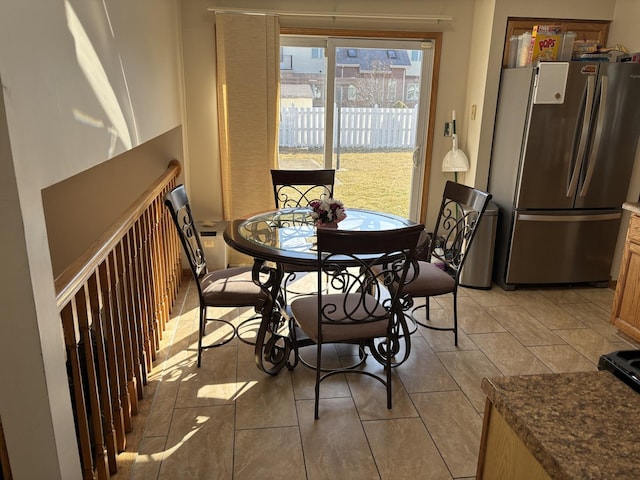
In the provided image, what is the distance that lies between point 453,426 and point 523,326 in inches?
54.1

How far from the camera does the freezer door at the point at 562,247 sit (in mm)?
3932

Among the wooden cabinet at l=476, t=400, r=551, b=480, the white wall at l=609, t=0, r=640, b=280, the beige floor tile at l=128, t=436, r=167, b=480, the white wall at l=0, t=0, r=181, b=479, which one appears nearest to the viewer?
the wooden cabinet at l=476, t=400, r=551, b=480

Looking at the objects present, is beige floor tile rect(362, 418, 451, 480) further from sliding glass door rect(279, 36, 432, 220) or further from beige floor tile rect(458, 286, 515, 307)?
sliding glass door rect(279, 36, 432, 220)

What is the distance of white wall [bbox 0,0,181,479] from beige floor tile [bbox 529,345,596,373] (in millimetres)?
2632

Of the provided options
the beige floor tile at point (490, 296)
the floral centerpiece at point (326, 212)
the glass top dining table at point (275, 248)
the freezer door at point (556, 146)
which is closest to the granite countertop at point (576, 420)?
the glass top dining table at point (275, 248)

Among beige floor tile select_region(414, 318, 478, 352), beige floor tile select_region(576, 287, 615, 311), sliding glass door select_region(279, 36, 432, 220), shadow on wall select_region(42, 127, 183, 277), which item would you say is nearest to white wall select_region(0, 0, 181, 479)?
shadow on wall select_region(42, 127, 183, 277)

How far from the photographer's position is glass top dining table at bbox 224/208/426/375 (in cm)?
254

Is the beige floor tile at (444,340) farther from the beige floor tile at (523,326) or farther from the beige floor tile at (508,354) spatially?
the beige floor tile at (523,326)

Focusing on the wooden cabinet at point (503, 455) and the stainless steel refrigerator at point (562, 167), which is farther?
the stainless steel refrigerator at point (562, 167)

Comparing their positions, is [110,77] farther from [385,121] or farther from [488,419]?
[385,121]

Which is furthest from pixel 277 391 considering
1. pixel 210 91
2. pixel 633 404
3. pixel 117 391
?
pixel 210 91

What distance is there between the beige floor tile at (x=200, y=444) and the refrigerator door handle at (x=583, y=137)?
302cm

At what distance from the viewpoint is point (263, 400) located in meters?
2.58

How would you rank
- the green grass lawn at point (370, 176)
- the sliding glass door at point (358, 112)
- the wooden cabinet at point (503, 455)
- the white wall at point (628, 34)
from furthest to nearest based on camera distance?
the green grass lawn at point (370, 176) → the sliding glass door at point (358, 112) → the white wall at point (628, 34) → the wooden cabinet at point (503, 455)
